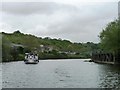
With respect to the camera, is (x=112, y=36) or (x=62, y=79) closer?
(x=62, y=79)

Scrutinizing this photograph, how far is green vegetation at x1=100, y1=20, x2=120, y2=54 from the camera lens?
4556 inches

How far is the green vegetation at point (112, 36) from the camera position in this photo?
380ft

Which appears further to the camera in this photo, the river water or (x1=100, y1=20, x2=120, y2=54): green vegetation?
(x1=100, y1=20, x2=120, y2=54): green vegetation

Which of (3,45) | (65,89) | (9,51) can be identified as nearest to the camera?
(65,89)

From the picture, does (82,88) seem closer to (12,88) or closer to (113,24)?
(12,88)

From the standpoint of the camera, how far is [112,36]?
4592 inches

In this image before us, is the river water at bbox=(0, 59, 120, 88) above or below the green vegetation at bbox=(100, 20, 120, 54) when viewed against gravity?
below

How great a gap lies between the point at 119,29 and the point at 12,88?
77762mm

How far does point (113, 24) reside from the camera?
12381cm

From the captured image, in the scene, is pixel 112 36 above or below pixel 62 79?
above

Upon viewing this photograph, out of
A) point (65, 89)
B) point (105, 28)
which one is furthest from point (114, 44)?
point (65, 89)

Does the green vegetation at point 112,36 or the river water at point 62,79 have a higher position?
the green vegetation at point 112,36

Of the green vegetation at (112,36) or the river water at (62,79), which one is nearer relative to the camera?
the river water at (62,79)

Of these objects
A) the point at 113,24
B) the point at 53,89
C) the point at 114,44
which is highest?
the point at 113,24
